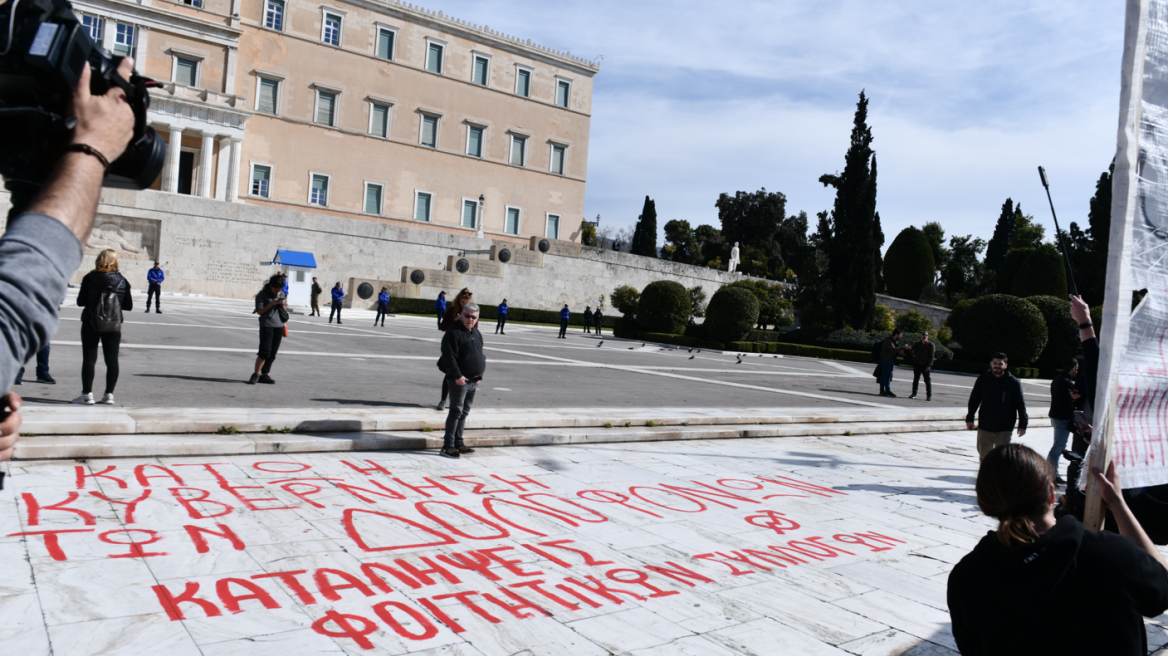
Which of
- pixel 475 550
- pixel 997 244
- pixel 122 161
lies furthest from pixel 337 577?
pixel 997 244

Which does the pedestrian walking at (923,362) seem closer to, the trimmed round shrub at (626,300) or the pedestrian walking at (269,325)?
the pedestrian walking at (269,325)

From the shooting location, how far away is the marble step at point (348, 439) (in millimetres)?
6496

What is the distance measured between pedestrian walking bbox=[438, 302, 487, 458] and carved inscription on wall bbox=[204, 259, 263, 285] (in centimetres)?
2933

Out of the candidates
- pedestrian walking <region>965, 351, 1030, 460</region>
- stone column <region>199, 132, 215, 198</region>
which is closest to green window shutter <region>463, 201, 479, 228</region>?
stone column <region>199, 132, 215, 198</region>

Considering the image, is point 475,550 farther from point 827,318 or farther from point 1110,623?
point 827,318

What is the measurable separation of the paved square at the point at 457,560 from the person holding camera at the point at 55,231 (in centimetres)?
250

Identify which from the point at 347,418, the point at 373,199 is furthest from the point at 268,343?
the point at 373,199

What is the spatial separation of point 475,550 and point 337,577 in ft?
3.07

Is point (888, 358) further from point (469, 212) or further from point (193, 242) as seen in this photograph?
point (469, 212)

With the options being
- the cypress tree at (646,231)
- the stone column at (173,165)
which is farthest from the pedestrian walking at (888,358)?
the cypress tree at (646,231)

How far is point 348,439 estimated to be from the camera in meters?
7.92

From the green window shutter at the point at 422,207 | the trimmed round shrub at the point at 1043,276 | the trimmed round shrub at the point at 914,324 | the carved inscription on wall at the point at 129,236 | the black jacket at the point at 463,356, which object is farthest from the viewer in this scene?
the green window shutter at the point at 422,207

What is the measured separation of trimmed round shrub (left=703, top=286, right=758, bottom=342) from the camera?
31.7 meters

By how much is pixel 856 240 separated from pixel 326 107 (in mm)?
28744
